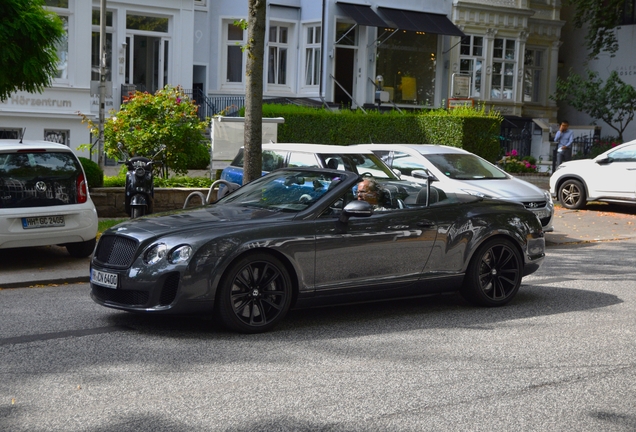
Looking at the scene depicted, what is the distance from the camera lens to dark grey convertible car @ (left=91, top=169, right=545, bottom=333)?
25.5 ft

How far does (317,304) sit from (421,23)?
84.6 ft

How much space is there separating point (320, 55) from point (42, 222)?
21115 mm

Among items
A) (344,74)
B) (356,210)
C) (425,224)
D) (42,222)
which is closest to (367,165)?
(42,222)

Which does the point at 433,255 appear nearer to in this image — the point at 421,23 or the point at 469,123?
the point at 469,123

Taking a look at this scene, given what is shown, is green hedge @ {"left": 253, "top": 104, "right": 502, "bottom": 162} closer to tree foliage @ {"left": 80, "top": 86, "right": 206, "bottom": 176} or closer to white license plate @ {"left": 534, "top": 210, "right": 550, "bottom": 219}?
tree foliage @ {"left": 80, "top": 86, "right": 206, "bottom": 176}

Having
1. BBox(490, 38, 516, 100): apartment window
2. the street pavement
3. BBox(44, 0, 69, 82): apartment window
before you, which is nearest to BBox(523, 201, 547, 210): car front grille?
the street pavement

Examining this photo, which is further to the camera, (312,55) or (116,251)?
(312,55)

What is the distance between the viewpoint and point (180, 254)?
771 centimetres

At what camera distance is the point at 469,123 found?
23281mm

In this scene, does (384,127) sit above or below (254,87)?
below

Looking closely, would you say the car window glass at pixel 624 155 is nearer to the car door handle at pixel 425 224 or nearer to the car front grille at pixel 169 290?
the car door handle at pixel 425 224

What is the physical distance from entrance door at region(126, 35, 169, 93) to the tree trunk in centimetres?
1610

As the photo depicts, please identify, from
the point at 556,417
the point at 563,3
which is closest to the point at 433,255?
the point at 556,417

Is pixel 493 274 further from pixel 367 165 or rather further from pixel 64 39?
pixel 64 39
